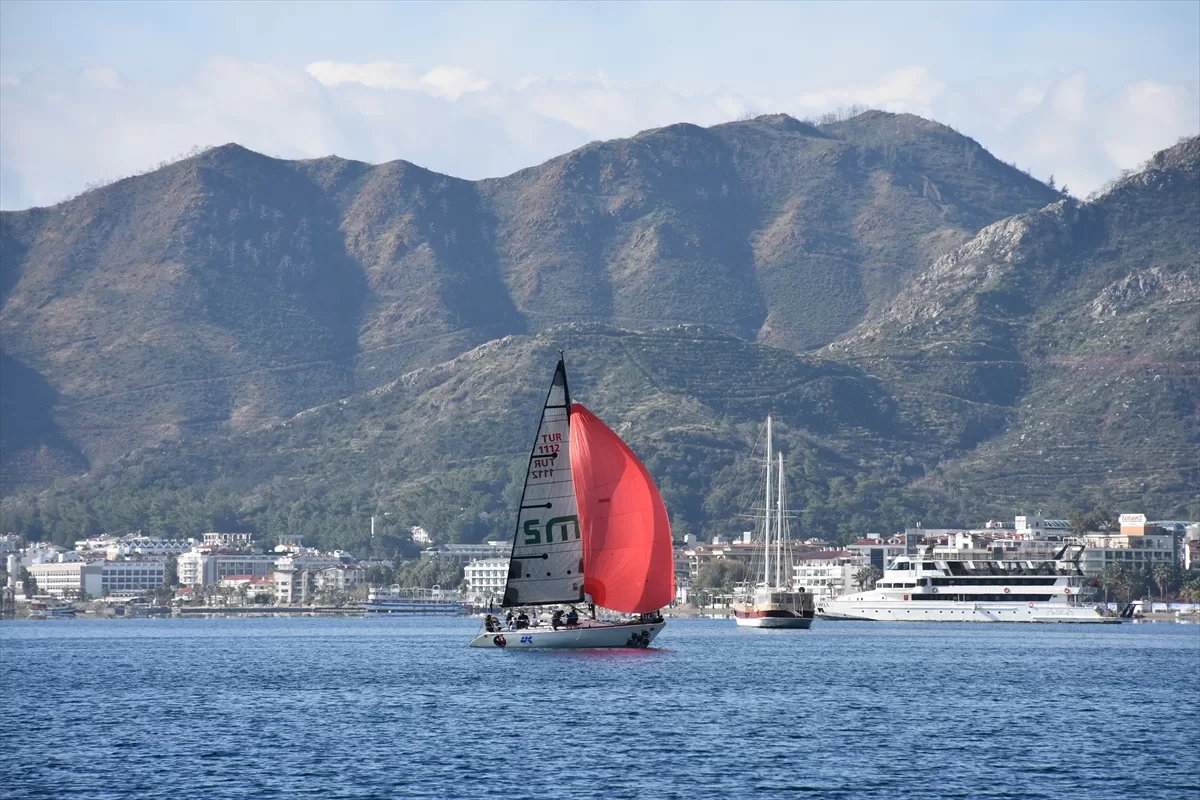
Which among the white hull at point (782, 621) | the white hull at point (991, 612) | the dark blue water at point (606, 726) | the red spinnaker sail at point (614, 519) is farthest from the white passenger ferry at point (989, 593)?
the red spinnaker sail at point (614, 519)

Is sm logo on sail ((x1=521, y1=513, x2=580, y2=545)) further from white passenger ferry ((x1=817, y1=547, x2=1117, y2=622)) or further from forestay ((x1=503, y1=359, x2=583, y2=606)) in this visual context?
white passenger ferry ((x1=817, y1=547, x2=1117, y2=622))

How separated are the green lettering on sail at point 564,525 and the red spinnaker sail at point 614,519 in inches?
24.5

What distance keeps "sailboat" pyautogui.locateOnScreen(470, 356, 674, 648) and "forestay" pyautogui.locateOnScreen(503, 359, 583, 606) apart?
0.05m

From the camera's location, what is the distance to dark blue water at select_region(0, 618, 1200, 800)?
178 feet

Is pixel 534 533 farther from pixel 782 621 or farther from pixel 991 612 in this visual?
pixel 991 612

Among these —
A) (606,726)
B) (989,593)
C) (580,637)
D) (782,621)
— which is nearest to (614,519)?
(580,637)

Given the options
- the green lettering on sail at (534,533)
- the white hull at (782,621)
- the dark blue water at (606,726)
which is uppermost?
the green lettering on sail at (534,533)

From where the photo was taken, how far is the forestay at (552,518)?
314ft

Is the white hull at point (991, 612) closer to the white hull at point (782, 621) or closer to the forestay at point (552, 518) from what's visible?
the white hull at point (782, 621)

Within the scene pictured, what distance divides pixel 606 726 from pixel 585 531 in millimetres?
28750

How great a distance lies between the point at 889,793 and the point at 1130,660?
61350 mm

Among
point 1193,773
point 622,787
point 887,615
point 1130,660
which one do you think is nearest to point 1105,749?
point 1193,773

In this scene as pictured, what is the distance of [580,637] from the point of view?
320 ft

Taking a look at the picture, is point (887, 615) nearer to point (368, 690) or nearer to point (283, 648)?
point (283, 648)
